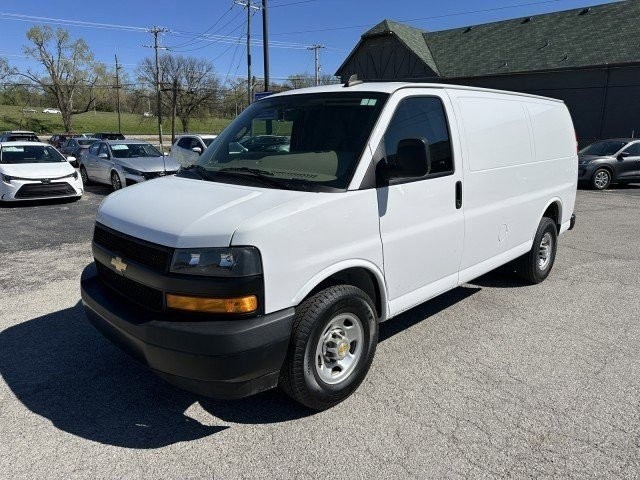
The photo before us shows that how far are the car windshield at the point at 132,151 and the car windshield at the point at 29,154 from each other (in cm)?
162

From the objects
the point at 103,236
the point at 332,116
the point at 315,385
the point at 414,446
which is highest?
the point at 332,116

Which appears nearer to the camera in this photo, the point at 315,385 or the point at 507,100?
the point at 315,385

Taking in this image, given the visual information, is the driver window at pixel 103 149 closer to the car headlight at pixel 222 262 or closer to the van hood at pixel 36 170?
the van hood at pixel 36 170

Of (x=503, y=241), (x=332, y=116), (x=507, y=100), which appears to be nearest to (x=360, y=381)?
(x=332, y=116)

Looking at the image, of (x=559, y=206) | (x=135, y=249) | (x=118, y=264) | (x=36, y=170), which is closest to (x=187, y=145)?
(x=36, y=170)

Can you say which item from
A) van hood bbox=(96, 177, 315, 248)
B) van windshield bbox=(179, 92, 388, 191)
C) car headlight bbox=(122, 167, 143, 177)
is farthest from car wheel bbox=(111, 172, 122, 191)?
van hood bbox=(96, 177, 315, 248)

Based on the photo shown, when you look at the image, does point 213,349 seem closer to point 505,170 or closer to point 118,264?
point 118,264

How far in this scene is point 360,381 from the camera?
11.2 ft

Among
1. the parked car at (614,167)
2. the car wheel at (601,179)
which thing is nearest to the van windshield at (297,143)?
the parked car at (614,167)

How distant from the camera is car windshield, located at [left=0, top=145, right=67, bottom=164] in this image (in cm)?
1259

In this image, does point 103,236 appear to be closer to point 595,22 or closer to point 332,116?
point 332,116

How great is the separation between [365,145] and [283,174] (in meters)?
0.60

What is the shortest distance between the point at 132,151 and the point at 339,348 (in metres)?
13.3

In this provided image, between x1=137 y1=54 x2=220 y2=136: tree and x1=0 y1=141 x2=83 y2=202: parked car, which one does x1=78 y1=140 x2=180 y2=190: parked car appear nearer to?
x1=0 y1=141 x2=83 y2=202: parked car
